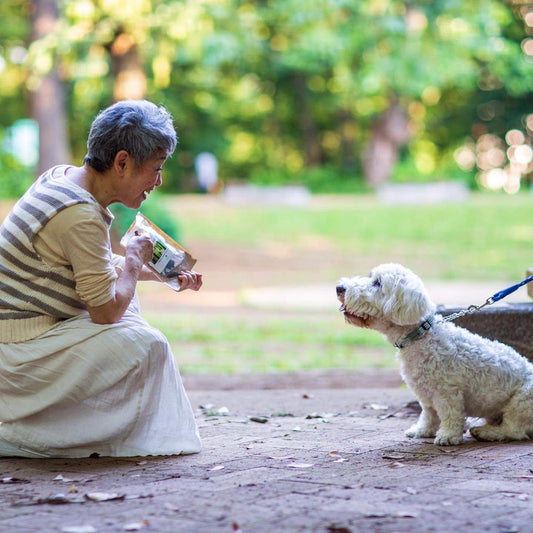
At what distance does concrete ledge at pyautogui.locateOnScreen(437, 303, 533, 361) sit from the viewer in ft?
22.3

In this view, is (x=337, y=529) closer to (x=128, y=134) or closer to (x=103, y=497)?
(x=103, y=497)

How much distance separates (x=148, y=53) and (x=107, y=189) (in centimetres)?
1721

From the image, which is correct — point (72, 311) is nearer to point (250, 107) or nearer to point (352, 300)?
point (352, 300)

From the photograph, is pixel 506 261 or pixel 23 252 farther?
pixel 506 261

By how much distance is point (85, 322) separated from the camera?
4.90 metres

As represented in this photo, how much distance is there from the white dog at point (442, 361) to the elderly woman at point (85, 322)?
1165 millimetres

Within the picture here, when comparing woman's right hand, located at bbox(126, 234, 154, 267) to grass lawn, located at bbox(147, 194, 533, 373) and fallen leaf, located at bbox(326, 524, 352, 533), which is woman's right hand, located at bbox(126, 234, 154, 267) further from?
grass lawn, located at bbox(147, 194, 533, 373)

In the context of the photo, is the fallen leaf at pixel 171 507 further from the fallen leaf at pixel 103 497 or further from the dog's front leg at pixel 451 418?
the dog's front leg at pixel 451 418

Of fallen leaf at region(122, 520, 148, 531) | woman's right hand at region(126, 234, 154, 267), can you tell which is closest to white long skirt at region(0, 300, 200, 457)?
woman's right hand at region(126, 234, 154, 267)

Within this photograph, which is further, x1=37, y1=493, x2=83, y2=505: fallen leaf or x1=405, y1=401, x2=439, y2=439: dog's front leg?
x1=405, y1=401, x2=439, y2=439: dog's front leg

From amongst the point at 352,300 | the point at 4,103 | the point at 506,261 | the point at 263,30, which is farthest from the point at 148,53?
the point at 4,103

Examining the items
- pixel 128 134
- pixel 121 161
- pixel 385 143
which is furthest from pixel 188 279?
pixel 385 143

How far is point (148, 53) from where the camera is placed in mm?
21531

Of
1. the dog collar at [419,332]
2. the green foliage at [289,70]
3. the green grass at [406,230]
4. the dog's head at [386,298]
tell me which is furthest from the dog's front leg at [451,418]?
the green grass at [406,230]
